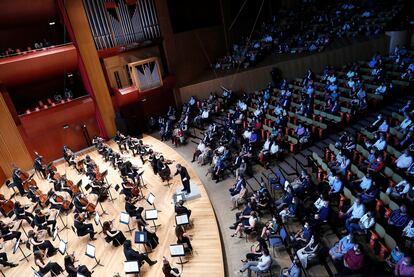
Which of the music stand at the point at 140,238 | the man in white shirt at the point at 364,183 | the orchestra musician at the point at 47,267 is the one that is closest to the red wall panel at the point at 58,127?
the orchestra musician at the point at 47,267

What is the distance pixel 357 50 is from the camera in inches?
487

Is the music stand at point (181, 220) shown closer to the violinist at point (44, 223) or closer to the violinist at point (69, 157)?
the violinist at point (44, 223)

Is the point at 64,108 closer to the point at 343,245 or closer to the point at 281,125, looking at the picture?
the point at 281,125

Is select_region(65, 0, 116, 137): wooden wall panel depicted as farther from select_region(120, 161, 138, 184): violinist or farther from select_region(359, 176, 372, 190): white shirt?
select_region(359, 176, 372, 190): white shirt

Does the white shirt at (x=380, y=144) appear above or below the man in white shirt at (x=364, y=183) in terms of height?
above

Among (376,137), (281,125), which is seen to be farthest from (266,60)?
(376,137)

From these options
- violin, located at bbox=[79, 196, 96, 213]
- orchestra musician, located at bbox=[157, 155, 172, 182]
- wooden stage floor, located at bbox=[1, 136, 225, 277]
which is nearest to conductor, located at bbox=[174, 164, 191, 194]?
wooden stage floor, located at bbox=[1, 136, 225, 277]

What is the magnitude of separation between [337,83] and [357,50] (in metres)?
2.30

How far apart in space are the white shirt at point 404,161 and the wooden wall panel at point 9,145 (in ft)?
38.0

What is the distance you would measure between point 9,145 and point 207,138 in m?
6.94

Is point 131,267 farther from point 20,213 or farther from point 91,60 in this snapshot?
point 91,60

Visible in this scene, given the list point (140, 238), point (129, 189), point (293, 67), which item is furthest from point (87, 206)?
point (293, 67)

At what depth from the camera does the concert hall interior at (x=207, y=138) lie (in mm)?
6156

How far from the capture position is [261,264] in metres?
5.62
